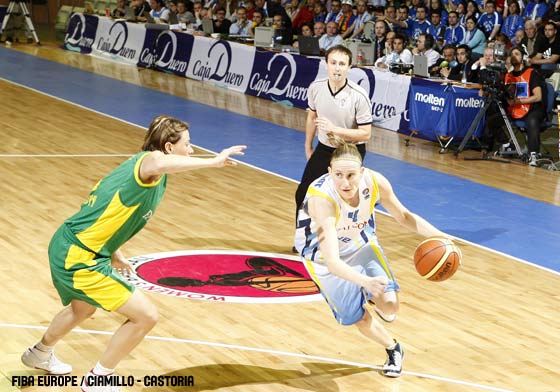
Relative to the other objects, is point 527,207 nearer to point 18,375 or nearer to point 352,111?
point 352,111

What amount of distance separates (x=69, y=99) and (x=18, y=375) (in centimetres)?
1249

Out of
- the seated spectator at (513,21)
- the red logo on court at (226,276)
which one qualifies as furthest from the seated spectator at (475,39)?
the red logo on court at (226,276)

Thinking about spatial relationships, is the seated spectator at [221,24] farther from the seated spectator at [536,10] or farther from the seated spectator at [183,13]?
the seated spectator at [536,10]

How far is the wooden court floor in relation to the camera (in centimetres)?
600

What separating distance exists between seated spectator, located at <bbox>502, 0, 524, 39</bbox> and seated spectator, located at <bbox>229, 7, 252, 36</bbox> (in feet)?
19.9

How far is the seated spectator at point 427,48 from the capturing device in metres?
17.2

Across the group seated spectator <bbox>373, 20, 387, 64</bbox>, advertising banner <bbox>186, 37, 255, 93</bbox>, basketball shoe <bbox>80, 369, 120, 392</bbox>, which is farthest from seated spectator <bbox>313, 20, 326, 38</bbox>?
basketball shoe <bbox>80, 369, 120, 392</bbox>

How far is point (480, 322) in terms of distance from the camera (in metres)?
7.21

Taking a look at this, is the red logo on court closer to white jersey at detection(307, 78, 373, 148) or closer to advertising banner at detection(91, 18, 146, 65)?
white jersey at detection(307, 78, 373, 148)

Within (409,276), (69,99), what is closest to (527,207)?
(409,276)

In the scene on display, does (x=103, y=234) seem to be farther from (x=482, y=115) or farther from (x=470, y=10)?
(x=470, y=10)

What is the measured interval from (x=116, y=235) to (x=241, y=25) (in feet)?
56.5

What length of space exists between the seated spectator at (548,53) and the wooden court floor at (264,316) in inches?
205

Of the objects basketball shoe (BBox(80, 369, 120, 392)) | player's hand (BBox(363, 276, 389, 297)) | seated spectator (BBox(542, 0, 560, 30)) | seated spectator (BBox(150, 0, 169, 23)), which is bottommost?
basketball shoe (BBox(80, 369, 120, 392))
